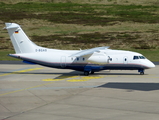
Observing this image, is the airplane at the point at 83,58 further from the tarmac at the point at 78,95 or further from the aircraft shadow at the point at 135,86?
the aircraft shadow at the point at 135,86

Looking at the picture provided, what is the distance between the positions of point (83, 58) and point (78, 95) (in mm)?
11557

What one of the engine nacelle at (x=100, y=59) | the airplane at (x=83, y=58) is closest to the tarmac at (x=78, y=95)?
the airplane at (x=83, y=58)

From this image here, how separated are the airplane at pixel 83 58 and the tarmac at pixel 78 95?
115cm

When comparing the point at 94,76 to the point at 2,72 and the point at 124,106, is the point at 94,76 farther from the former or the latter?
the point at 124,106

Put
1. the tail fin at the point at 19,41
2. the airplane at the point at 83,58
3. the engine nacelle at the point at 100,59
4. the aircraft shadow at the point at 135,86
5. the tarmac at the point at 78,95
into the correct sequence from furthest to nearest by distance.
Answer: the tail fin at the point at 19,41, the airplane at the point at 83,58, the engine nacelle at the point at 100,59, the aircraft shadow at the point at 135,86, the tarmac at the point at 78,95

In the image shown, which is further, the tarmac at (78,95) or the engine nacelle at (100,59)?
the engine nacelle at (100,59)

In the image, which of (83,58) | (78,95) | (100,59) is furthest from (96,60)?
(78,95)

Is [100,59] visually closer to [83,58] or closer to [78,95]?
[83,58]

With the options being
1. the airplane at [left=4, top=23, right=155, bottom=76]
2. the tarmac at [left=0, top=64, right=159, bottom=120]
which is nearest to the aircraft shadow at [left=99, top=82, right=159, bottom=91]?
the tarmac at [left=0, top=64, right=159, bottom=120]

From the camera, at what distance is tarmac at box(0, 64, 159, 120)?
2359 centimetres

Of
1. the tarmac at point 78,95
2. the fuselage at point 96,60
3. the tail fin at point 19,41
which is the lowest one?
the tarmac at point 78,95

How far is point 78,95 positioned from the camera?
2964 centimetres

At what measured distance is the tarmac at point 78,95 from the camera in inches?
929

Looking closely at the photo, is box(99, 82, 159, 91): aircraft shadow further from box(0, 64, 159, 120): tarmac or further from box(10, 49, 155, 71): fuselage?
box(10, 49, 155, 71): fuselage
